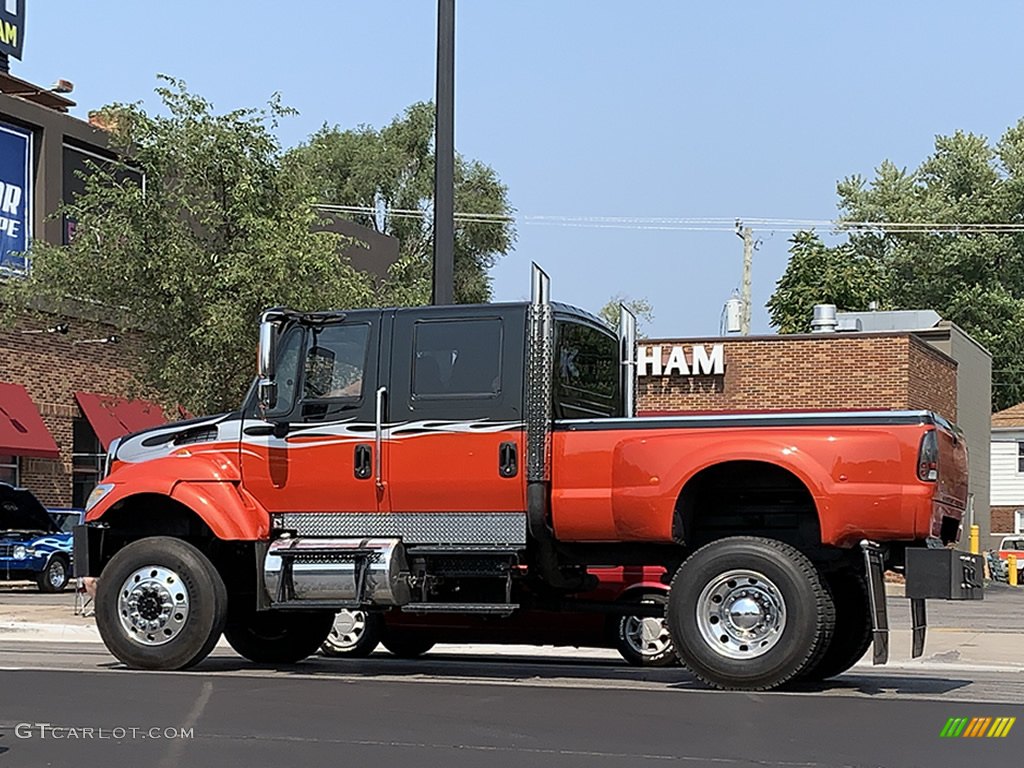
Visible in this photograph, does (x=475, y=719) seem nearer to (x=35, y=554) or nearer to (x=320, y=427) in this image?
(x=320, y=427)

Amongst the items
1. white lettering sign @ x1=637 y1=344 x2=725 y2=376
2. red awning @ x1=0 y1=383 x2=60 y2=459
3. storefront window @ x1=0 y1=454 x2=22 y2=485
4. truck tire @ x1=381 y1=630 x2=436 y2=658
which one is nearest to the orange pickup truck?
truck tire @ x1=381 y1=630 x2=436 y2=658

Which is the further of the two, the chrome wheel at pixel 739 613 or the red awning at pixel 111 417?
the red awning at pixel 111 417

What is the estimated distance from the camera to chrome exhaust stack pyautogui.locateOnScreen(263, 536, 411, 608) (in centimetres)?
1180

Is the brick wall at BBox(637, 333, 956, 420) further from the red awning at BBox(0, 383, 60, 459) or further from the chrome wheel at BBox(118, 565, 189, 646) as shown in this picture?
the chrome wheel at BBox(118, 565, 189, 646)

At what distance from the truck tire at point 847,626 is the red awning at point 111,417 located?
24473 mm

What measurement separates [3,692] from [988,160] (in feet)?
233

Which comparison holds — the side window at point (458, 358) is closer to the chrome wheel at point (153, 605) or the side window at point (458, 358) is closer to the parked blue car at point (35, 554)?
the chrome wheel at point (153, 605)

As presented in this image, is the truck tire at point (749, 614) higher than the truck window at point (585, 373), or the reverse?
the truck window at point (585, 373)

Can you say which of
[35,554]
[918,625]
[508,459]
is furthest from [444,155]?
[35,554]

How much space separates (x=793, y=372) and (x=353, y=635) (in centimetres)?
2406

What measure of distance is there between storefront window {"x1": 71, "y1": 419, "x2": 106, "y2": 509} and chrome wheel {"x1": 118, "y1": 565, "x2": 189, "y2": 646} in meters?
23.5

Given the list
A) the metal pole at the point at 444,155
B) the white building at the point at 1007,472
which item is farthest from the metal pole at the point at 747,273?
the metal pole at the point at 444,155

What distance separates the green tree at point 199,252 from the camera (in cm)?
2258

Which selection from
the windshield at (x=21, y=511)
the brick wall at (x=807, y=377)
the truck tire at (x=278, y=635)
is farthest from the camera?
the brick wall at (x=807, y=377)
